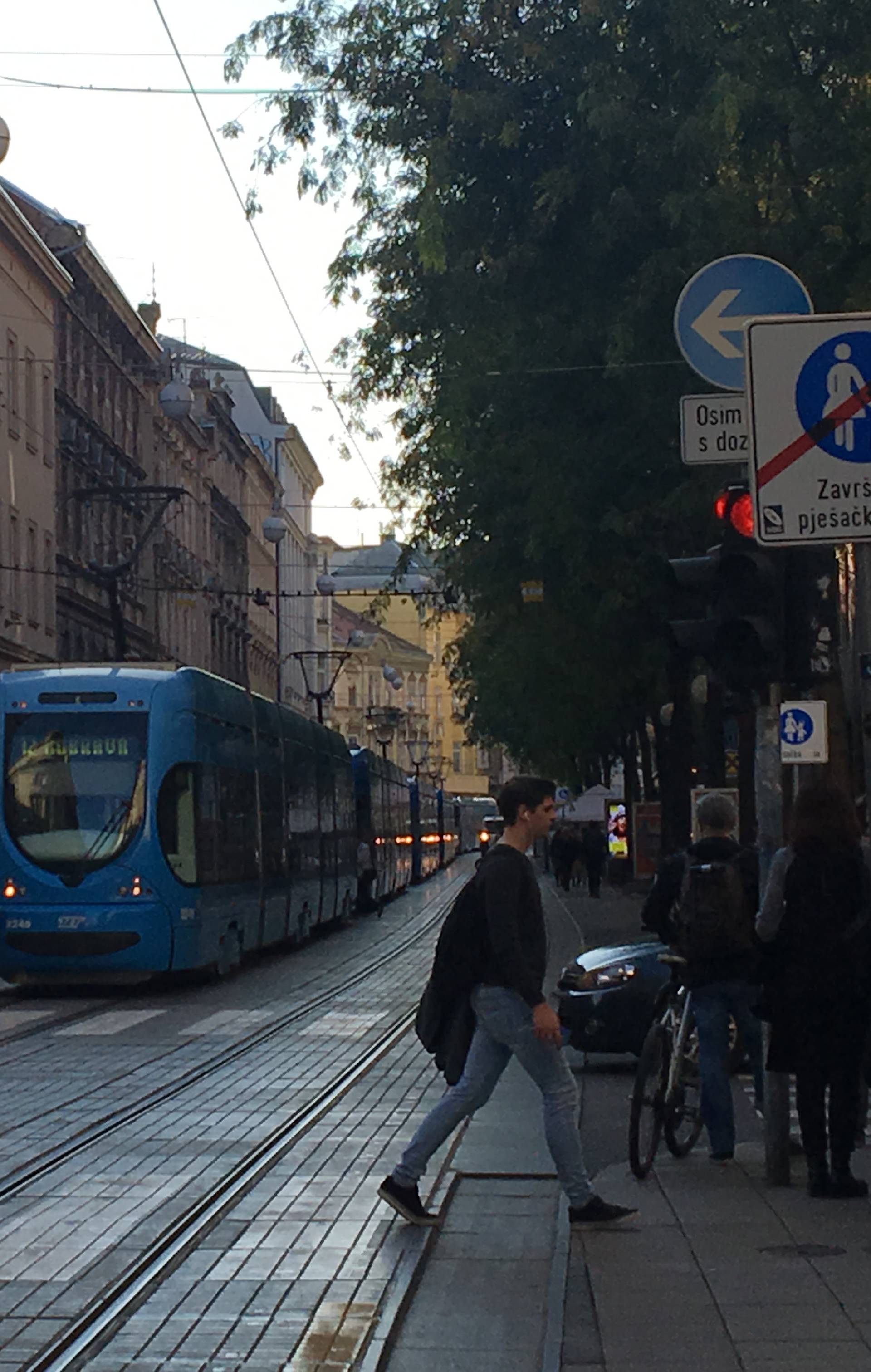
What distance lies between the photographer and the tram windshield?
22.4 metres

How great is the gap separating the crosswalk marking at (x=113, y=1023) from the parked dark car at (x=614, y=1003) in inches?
187

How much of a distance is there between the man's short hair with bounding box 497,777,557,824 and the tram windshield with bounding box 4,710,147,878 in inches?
542

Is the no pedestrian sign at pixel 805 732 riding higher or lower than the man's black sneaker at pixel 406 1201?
higher

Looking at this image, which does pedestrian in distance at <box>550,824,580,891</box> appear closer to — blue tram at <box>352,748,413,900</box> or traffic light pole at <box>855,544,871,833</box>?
blue tram at <box>352,748,413,900</box>

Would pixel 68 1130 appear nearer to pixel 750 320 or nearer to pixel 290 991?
pixel 750 320

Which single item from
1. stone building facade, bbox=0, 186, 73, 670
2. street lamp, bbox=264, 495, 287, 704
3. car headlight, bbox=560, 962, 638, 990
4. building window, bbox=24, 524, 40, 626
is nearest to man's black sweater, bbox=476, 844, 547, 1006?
car headlight, bbox=560, 962, 638, 990

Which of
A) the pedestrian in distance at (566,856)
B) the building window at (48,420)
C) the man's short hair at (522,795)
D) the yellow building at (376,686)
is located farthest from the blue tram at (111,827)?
the yellow building at (376,686)

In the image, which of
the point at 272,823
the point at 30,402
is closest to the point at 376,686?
the point at 30,402

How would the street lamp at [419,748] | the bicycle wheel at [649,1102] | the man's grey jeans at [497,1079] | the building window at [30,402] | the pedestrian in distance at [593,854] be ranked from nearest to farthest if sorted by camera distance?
1. the man's grey jeans at [497,1079]
2. the bicycle wheel at [649,1102]
3. the building window at [30,402]
4. the pedestrian in distance at [593,854]
5. the street lamp at [419,748]

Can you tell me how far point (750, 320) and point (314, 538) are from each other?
121001 mm

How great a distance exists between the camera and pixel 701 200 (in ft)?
66.8

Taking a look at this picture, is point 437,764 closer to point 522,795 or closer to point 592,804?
point 592,804

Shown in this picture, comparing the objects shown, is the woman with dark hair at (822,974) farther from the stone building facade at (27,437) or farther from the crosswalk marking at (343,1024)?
the stone building facade at (27,437)

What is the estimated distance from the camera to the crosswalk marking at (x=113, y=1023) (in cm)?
1861
